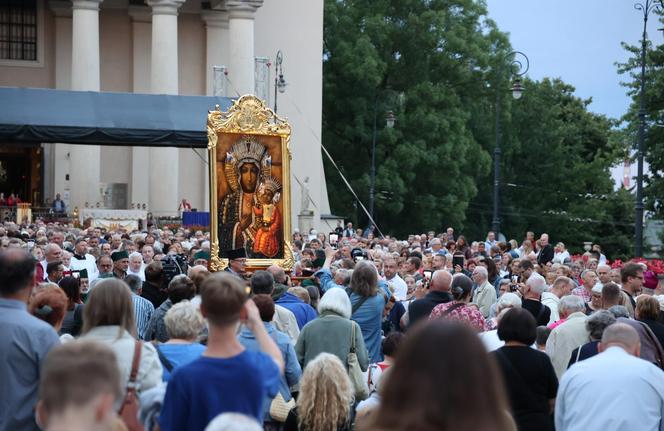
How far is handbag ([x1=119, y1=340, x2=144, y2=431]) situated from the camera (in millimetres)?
6242

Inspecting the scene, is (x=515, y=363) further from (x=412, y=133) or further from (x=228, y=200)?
(x=412, y=133)

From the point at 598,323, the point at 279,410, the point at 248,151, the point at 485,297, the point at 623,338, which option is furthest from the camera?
the point at 248,151

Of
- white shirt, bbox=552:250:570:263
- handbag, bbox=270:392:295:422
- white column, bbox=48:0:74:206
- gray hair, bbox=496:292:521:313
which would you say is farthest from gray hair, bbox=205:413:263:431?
white column, bbox=48:0:74:206

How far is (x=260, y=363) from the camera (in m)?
5.90

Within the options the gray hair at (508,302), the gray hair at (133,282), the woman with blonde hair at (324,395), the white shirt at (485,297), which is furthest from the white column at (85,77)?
the woman with blonde hair at (324,395)

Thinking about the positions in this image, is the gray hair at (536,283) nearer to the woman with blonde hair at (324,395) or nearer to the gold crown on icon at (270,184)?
the woman with blonde hair at (324,395)

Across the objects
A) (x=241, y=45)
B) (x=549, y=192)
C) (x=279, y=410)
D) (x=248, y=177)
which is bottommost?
(x=279, y=410)

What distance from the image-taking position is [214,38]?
171ft

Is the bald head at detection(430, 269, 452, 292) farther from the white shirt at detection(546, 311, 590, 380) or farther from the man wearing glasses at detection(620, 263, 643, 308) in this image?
the man wearing glasses at detection(620, 263, 643, 308)

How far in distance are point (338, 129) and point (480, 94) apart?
7763 mm

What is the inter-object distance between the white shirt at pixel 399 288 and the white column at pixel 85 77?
29737mm

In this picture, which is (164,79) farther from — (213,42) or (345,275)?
(345,275)

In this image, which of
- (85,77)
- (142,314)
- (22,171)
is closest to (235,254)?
(142,314)

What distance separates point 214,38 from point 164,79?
20.5 feet
